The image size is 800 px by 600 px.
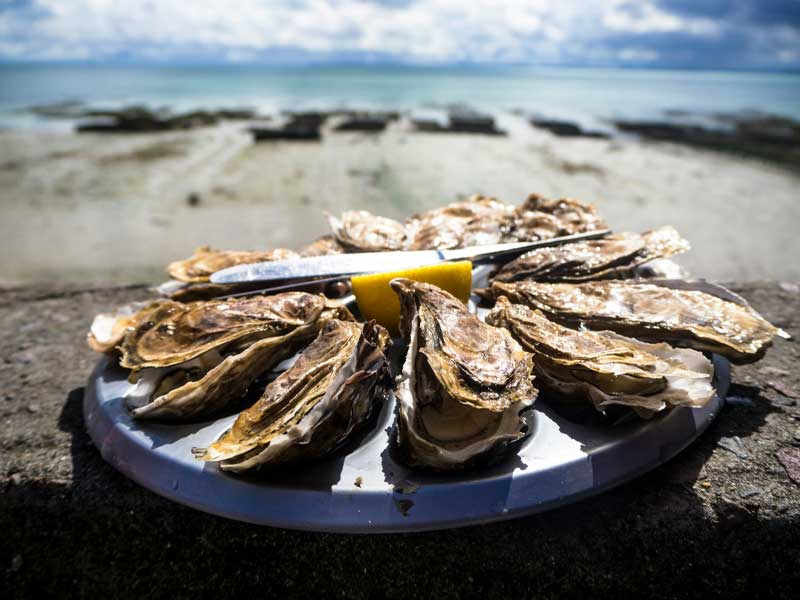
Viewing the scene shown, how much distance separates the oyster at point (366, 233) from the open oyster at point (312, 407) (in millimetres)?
721

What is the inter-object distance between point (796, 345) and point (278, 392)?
7.05 ft

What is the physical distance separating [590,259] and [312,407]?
115cm

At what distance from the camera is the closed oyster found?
2.01 metres

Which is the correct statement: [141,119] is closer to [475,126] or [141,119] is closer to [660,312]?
[475,126]

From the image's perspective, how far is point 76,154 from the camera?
32.1 ft

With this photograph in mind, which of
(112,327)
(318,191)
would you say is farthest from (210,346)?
(318,191)

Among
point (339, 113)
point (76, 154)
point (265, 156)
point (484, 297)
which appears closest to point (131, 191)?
point (265, 156)

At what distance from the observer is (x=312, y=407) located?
115 centimetres

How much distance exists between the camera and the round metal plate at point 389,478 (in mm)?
1060

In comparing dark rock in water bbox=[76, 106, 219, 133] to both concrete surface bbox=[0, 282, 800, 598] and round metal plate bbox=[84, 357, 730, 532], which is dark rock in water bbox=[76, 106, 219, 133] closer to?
concrete surface bbox=[0, 282, 800, 598]

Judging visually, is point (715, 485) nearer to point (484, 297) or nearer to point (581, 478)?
point (581, 478)

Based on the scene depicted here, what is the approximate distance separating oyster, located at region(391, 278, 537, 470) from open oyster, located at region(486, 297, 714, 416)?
5.7 inches

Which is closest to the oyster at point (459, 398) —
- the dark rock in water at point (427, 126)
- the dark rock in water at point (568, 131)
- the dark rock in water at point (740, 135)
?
the dark rock in water at point (740, 135)

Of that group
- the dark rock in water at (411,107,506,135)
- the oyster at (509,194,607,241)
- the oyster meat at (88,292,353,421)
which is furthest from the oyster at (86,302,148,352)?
the dark rock in water at (411,107,506,135)
